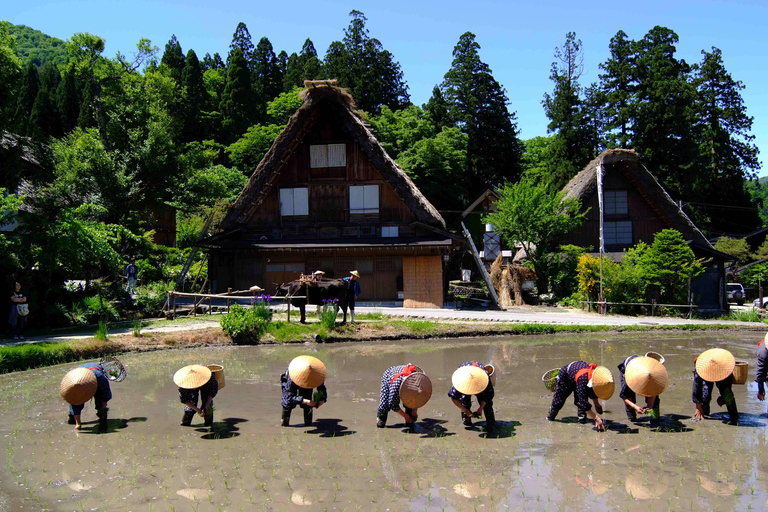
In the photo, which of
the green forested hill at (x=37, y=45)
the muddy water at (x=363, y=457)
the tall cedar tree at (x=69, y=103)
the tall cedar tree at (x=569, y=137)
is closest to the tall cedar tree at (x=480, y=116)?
the tall cedar tree at (x=569, y=137)

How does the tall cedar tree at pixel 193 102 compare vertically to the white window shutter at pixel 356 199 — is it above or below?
above

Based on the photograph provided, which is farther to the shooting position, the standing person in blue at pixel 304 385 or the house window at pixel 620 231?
the house window at pixel 620 231

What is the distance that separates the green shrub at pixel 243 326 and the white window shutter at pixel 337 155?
1178 centimetres

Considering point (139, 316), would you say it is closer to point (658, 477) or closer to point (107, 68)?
point (107, 68)

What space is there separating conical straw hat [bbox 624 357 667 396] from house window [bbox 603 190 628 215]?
2630 cm

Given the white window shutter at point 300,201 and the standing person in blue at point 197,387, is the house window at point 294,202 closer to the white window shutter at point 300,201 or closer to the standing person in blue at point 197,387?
the white window shutter at point 300,201

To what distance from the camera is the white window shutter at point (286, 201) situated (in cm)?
2892

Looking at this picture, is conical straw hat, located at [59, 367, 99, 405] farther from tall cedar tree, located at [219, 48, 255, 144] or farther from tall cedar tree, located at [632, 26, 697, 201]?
tall cedar tree, located at [219, 48, 255, 144]

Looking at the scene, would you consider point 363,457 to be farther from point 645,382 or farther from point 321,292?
point 321,292

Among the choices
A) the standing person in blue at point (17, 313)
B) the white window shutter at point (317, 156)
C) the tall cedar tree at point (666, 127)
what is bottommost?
the standing person in blue at point (17, 313)

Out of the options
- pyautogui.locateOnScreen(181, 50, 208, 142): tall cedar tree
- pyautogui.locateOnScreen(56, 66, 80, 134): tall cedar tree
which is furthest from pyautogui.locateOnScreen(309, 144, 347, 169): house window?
pyautogui.locateOnScreen(56, 66, 80, 134): tall cedar tree

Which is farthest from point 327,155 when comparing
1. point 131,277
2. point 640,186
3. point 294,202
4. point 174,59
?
point 174,59

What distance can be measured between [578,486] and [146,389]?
8453 mm

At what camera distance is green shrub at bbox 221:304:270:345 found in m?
17.9
